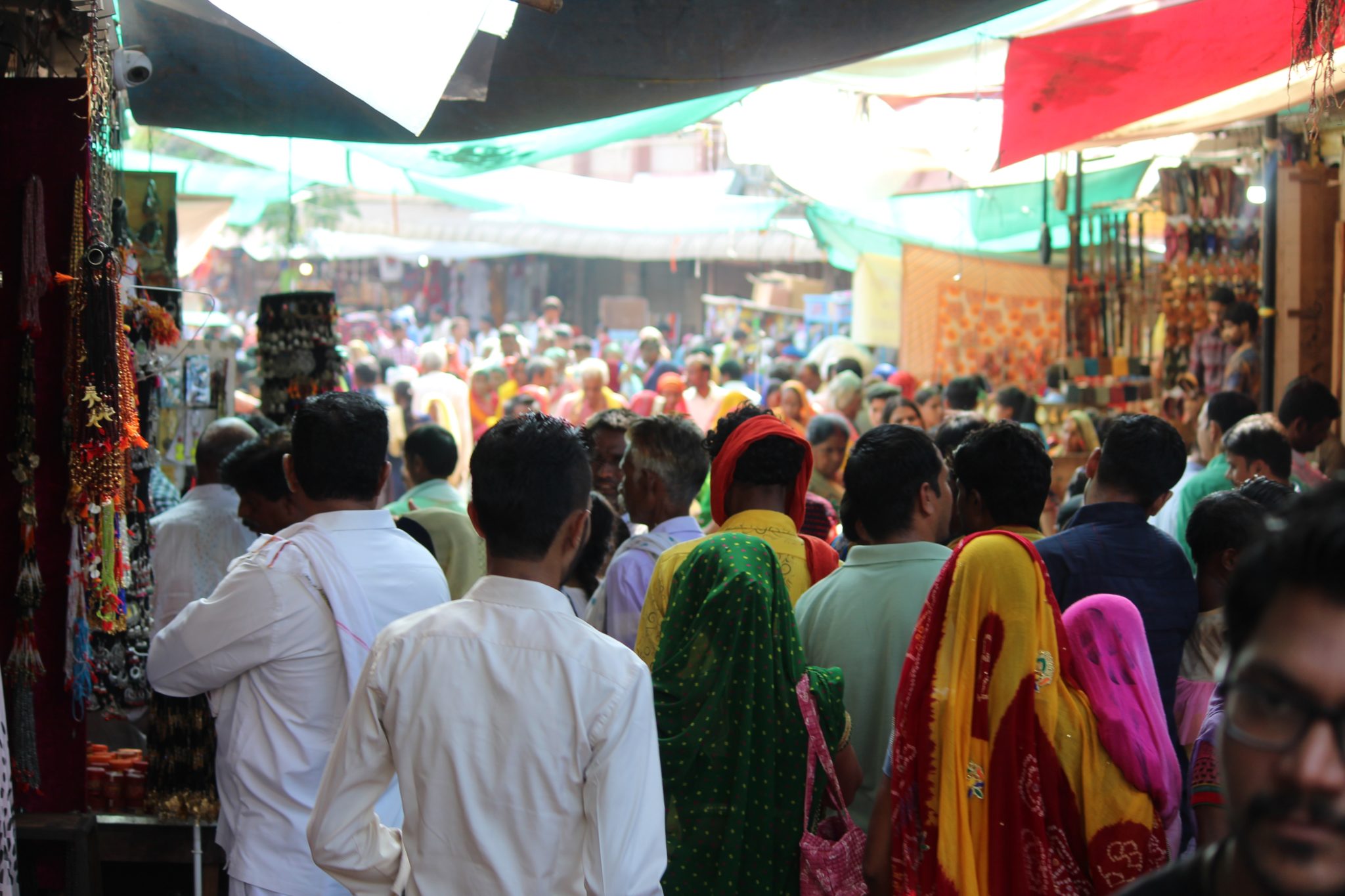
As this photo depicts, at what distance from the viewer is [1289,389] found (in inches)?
207

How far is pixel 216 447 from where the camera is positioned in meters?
4.33

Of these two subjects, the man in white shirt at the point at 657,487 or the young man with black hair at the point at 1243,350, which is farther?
the young man with black hair at the point at 1243,350

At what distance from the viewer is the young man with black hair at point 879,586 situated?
2723 millimetres

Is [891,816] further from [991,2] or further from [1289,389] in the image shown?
[1289,389]

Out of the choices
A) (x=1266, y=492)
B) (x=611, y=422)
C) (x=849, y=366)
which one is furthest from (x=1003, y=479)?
(x=849, y=366)

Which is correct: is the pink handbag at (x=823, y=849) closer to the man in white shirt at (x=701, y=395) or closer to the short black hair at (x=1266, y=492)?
the short black hair at (x=1266, y=492)

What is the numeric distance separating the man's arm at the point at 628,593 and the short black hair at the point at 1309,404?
10.9 ft

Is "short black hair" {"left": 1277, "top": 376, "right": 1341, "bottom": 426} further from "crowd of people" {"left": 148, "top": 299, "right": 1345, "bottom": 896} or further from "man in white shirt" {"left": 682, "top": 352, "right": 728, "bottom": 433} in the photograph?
"man in white shirt" {"left": 682, "top": 352, "right": 728, "bottom": 433}

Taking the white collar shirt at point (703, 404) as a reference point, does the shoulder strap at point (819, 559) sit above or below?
below

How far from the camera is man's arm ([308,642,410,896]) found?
1.89 m

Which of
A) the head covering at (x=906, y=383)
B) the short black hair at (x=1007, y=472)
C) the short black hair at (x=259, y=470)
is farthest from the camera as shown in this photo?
the head covering at (x=906, y=383)

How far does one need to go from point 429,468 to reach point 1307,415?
145 inches

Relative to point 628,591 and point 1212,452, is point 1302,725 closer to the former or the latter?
point 628,591

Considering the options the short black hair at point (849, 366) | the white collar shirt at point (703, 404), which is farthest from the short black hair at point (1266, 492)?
the short black hair at point (849, 366)
